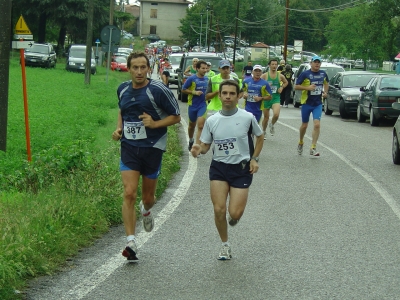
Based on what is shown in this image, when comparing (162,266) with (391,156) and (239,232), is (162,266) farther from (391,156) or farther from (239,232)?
(391,156)

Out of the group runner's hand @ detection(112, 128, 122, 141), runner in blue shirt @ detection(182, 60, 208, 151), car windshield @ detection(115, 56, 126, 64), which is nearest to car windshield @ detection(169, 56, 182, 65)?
car windshield @ detection(115, 56, 126, 64)

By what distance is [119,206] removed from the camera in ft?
32.1

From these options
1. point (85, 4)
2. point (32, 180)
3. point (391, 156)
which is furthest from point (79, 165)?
point (85, 4)

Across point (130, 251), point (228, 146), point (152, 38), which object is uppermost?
point (152, 38)

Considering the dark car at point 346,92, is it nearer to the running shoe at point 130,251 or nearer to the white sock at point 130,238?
the white sock at point 130,238

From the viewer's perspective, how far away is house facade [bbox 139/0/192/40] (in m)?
159

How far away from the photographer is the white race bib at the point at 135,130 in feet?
25.4

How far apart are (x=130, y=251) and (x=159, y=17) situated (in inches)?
6074

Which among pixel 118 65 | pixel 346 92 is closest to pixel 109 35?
pixel 346 92

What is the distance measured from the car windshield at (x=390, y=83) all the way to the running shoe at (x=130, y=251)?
19115mm

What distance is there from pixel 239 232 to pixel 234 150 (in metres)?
1.65

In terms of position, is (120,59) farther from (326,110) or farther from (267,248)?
(267,248)

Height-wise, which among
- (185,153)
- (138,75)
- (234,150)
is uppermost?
(138,75)

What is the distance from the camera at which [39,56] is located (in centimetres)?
A: 5334
